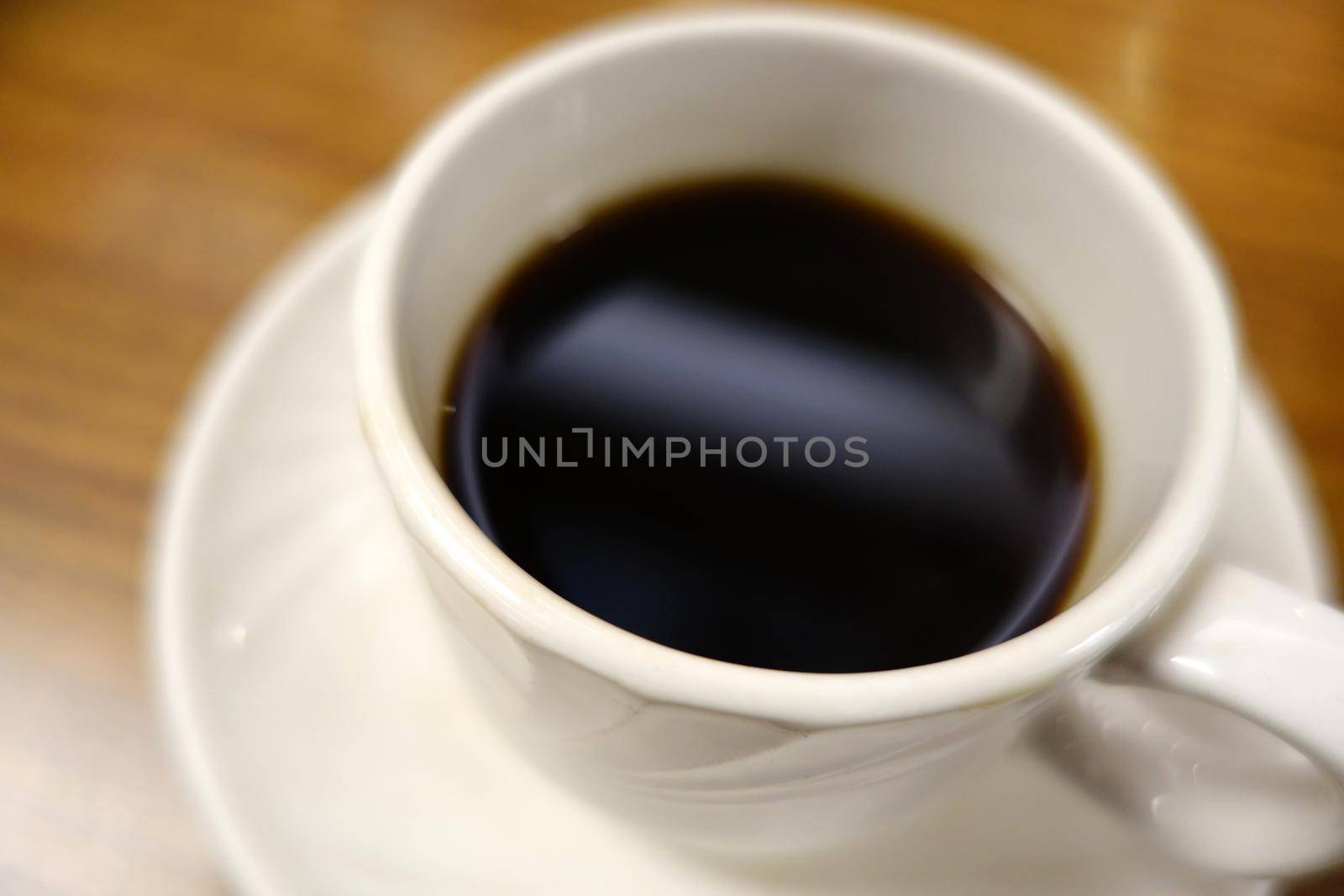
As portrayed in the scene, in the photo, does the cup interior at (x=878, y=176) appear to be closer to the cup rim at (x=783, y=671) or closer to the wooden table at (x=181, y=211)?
the cup rim at (x=783, y=671)

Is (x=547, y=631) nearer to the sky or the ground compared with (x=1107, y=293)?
nearer to the ground

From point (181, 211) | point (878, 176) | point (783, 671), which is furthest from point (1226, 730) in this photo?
point (181, 211)

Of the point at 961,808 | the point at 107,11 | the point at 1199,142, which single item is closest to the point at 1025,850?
the point at 961,808

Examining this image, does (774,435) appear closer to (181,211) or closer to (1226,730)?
(1226,730)

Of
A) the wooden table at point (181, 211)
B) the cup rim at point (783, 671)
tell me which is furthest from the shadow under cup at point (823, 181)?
the wooden table at point (181, 211)

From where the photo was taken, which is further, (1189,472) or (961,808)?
(961,808)

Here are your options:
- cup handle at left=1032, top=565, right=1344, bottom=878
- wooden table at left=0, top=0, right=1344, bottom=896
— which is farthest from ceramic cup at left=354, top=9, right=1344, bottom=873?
wooden table at left=0, top=0, right=1344, bottom=896

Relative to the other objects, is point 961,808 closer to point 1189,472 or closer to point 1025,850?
point 1025,850
